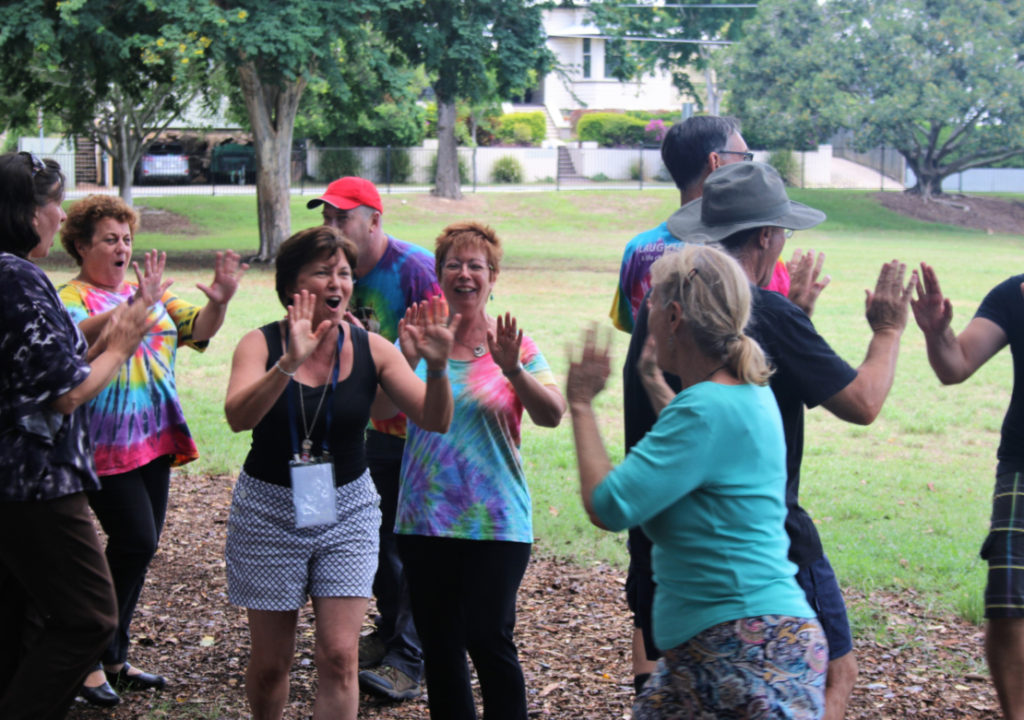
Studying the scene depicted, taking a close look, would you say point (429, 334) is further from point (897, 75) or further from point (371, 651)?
point (897, 75)

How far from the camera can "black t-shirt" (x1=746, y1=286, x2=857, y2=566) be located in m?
3.34

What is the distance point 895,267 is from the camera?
3680 millimetres

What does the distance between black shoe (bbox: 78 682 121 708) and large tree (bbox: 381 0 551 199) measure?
1852 cm

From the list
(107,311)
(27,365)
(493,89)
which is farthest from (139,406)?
(493,89)

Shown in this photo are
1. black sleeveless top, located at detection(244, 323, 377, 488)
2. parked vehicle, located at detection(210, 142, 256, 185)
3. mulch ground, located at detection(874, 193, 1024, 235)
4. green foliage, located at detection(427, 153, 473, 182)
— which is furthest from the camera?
parked vehicle, located at detection(210, 142, 256, 185)

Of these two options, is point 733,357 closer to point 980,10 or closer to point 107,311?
point 107,311

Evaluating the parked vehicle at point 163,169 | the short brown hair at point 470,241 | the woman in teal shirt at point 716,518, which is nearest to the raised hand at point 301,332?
the short brown hair at point 470,241

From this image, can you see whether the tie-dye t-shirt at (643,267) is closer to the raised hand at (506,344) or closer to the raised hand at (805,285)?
the raised hand at (805,285)

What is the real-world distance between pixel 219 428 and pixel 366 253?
201 inches

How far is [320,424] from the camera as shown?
378cm

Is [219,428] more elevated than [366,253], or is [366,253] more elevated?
[366,253]

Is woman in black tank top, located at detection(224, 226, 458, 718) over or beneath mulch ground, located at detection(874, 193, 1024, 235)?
beneath

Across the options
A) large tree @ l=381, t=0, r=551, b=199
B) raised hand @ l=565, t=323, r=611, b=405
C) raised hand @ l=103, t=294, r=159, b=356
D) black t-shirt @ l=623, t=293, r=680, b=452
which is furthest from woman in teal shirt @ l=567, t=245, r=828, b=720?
large tree @ l=381, t=0, r=551, b=199

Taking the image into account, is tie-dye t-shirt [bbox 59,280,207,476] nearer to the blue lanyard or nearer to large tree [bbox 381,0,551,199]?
the blue lanyard
